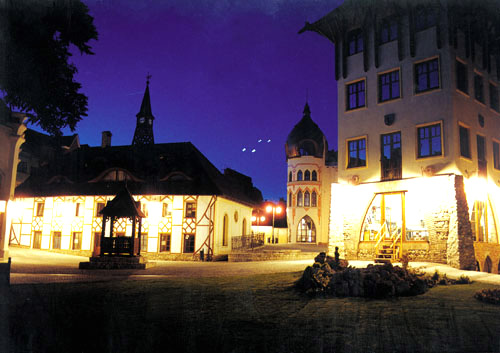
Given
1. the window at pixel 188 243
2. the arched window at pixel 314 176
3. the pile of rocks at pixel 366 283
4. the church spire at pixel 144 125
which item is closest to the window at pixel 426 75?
the pile of rocks at pixel 366 283

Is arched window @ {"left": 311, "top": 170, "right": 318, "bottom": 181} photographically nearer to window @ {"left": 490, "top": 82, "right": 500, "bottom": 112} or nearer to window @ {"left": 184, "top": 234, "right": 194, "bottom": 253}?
window @ {"left": 184, "top": 234, "right": 194, "bottom": 253}

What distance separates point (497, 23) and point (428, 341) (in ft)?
69.1

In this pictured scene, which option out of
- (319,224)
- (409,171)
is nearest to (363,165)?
(409,171)

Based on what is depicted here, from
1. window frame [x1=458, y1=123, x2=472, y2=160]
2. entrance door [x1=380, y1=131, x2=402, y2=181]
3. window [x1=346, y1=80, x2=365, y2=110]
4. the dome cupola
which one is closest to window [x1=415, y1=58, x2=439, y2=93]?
window frame [x1=458, y1=123, x2=472, y2=160]

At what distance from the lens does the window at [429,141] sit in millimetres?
17641

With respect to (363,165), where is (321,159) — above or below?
above

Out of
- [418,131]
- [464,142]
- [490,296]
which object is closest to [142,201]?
[418,131]

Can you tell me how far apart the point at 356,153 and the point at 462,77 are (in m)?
6.13

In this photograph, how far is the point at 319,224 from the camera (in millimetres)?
41219

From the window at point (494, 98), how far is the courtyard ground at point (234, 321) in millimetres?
14744

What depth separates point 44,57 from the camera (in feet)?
25.2

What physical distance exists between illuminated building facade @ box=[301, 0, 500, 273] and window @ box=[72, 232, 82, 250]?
58.8 feet

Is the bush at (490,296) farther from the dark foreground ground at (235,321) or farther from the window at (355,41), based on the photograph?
the window at (355,41)

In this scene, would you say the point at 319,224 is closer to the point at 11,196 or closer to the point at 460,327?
the point at 11,196
